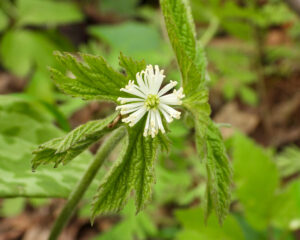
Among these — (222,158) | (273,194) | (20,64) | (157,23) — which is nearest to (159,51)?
(157,23)

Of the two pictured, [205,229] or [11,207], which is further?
[11,207]

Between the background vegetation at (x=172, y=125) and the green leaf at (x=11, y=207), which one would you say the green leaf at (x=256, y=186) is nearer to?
the background vegetation at (x=172, y=125)

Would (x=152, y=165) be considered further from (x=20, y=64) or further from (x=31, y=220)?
(x=20, y=64)

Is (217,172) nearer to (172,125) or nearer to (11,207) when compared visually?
(172,125)

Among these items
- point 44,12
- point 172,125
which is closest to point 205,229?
point 172,125

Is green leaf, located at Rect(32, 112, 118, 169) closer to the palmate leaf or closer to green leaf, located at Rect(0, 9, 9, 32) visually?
the palmate leaf

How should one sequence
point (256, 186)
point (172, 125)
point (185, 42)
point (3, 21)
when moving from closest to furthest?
point (185, 42) → point (256, 186) → point (172, 125) → point (3, 21)

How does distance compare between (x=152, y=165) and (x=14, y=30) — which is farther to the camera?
(x=14, y=30)
